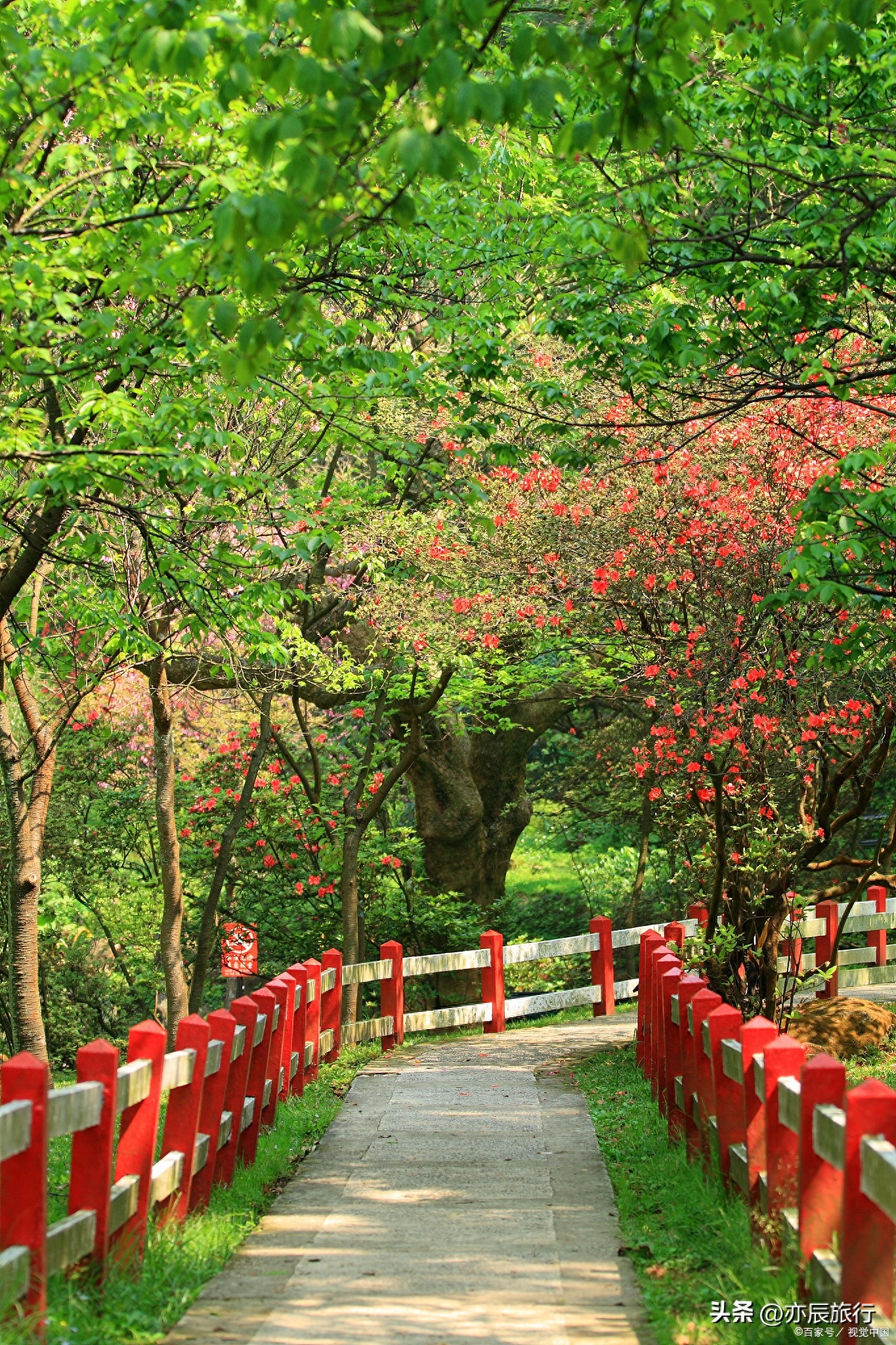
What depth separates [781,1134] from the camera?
5.09 meters

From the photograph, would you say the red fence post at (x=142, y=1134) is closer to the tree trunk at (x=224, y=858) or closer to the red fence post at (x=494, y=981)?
the red fence post at (x=494, y=981)

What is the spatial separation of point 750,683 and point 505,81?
21.5 feet

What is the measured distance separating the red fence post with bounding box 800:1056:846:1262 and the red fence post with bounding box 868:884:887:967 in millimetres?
12661

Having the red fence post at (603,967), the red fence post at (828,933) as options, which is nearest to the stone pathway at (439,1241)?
the red fence post at (603,967)

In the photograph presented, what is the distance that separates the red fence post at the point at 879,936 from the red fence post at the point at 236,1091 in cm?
1123

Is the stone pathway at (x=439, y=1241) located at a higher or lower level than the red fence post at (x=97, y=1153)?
lower

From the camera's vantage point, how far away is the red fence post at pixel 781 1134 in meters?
5.03

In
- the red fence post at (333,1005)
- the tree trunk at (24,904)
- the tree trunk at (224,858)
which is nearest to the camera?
the tree trunk at (24,904)

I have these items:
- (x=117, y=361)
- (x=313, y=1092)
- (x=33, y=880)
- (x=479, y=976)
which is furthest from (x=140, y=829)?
(x=117, y=361)

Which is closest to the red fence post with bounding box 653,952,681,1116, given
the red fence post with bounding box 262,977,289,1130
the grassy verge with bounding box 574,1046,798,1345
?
the grassy verge with bounding box 574,1046,798,1345

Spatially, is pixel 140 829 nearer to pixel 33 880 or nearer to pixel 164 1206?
pixel 33 880

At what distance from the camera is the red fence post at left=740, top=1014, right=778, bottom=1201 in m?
5.53

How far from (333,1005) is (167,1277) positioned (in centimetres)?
726

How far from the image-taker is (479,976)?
1944cm
